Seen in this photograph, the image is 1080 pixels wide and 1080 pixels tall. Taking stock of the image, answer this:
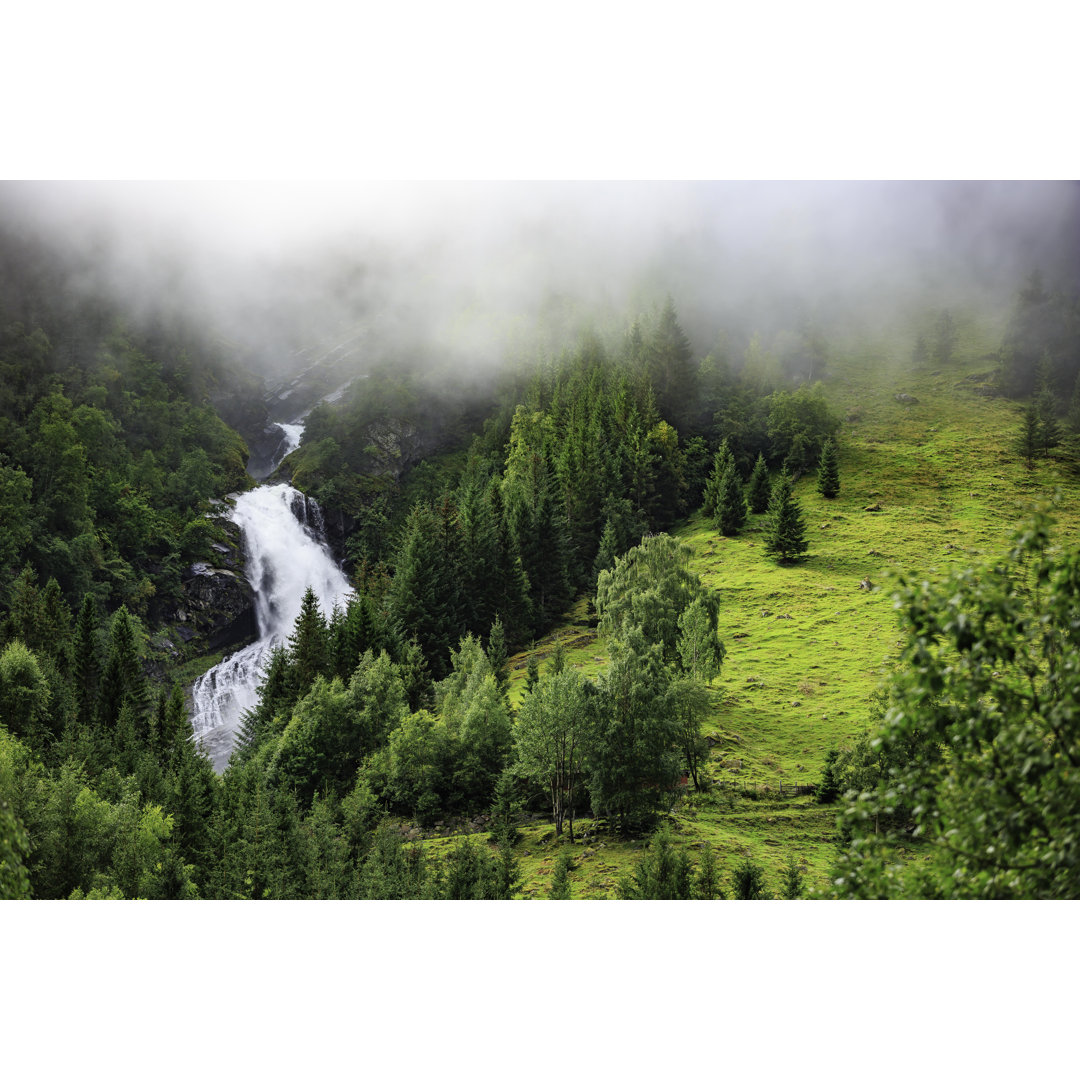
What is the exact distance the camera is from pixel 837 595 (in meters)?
22.0

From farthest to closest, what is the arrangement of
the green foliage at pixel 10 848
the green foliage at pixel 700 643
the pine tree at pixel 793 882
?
1. the green foliage at pixel 700 643
2. the pine tree at pixel 793 882
3. the green foliage at pixel 10 848

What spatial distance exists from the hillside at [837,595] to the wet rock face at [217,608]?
36873mm

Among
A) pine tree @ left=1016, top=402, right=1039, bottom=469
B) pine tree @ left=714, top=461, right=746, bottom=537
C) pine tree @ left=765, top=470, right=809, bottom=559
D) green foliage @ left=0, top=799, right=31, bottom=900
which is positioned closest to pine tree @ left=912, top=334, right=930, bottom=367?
pine tree @ left=1016, top=402, right=1039, bottom=469

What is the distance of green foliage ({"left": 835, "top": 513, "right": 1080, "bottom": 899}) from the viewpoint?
657 centimetres

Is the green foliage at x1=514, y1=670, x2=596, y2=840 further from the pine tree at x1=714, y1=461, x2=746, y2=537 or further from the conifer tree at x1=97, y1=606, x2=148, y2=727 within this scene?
the conifer tree at x1=97, y1=606, x2=148, y2=727

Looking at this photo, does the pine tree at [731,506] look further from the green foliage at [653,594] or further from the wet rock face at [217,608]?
the wet rock face at [217,608]

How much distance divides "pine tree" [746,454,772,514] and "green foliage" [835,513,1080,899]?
25.4m

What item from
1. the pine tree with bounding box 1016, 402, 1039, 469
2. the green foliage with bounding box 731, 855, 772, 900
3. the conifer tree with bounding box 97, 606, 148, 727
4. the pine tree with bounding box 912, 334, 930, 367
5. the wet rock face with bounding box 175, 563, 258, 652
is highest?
the pine tree with bounding box 912, 334, 930, 367

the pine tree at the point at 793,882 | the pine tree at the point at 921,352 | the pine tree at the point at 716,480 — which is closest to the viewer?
the pine tree at the point at 793,882

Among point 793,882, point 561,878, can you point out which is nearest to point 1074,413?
point 793,882

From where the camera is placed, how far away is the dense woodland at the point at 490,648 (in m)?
7.30

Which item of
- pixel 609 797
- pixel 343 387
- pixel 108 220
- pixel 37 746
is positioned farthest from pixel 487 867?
pixel 343 387

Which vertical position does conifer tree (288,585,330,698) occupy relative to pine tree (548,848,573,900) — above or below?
below

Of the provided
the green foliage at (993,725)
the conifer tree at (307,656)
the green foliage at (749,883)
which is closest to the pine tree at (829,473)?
the green foliage at (749,883)
